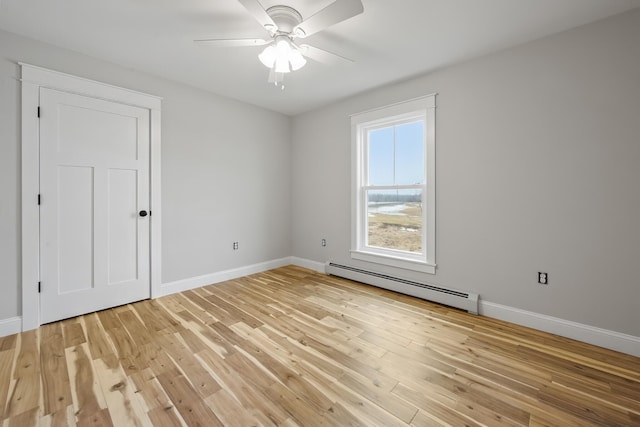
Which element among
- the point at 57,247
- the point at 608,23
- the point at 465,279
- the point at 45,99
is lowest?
the point at 465,279

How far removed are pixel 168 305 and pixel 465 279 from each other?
326cm

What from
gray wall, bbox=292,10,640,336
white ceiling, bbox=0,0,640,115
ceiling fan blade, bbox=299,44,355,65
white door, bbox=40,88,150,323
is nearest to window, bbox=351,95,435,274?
gray wall, bbox=292,10,640,336

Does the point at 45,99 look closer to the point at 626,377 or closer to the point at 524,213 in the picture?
the point at 524,213

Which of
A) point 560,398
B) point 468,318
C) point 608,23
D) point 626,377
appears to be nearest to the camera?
point 560,398

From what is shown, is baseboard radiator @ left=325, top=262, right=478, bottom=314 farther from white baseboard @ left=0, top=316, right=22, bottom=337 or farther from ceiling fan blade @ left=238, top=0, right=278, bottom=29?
white baseboard @ left=0, top=316, right=22, bottom=337

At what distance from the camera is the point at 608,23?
6.84 feet

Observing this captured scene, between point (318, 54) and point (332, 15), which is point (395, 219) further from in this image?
point (332, 15)

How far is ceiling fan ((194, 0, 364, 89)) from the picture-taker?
1.65 meters

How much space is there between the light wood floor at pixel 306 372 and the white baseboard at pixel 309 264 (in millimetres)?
1511

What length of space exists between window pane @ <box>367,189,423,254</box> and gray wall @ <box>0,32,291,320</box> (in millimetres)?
1631

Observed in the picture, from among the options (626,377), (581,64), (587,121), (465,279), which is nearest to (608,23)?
(581,64)

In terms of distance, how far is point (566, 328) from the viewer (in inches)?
89.4

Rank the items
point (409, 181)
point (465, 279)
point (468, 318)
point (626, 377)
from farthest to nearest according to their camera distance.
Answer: point (409, 181) < point (465, 279) < point (468, 318) < point (626, 377)

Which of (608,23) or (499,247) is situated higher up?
(608,23)
